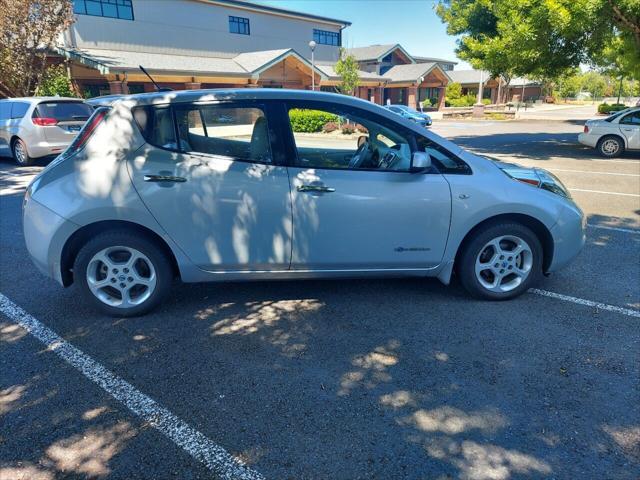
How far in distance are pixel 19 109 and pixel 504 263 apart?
472 inches

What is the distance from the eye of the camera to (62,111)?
437 inches

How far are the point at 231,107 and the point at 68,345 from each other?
218cm

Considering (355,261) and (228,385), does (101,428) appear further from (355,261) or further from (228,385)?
(355,261)

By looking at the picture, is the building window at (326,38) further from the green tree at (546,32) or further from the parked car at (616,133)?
the parked car at (616,133)

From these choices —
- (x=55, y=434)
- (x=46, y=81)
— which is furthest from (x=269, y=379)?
(x=46, y=81)

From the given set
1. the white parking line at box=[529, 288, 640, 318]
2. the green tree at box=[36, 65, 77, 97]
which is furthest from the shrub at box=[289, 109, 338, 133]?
the green tree at box=[36, 65, 77, 97]

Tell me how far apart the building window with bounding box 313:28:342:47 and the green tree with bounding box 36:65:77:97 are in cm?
2296

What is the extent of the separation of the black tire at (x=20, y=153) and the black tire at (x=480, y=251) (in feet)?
37.2

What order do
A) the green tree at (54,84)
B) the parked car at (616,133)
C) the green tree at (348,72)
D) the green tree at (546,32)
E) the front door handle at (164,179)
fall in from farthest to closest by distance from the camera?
the green tree at (348,72) < the green tree at (54,84) < the parked car at (616,133) < the green tree at (546,32) < the front door handle at (164,179)

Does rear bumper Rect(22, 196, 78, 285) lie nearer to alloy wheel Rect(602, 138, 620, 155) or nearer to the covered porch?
alloy wheel Rect(602, 138, 620, 155)

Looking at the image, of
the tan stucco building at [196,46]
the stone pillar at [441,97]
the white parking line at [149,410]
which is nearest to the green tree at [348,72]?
the tan stucco building at [196,46]

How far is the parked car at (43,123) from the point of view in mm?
10930

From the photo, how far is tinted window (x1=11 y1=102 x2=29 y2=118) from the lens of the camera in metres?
11.1

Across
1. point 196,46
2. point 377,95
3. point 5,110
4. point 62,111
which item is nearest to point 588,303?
point 62,111
